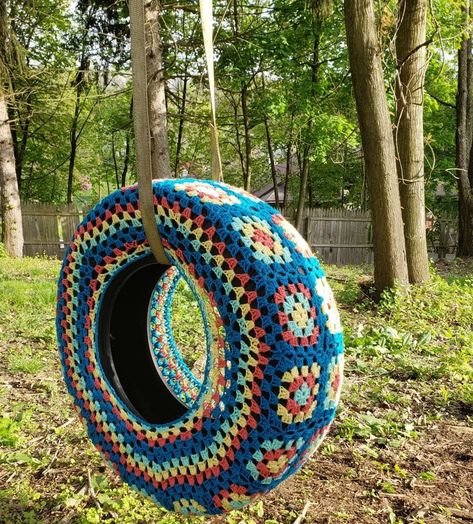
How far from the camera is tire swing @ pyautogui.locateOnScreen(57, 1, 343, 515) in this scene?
1.07 metres

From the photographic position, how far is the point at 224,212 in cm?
115

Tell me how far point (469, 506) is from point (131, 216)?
6.25ft

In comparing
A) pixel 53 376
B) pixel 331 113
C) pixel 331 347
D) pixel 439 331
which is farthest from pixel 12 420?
pixel 331 113

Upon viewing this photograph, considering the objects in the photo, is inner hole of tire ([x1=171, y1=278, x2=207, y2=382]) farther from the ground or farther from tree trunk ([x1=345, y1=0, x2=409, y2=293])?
tree trunk ([x1=345, y1=0, x2=409, y2=293])

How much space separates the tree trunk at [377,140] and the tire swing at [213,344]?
4194mm

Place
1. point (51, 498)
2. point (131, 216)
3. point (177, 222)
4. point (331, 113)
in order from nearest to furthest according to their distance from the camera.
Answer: point (177, 222), point (131, 216), point (51, 498), point (331, 113)

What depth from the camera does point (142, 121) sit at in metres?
1.14

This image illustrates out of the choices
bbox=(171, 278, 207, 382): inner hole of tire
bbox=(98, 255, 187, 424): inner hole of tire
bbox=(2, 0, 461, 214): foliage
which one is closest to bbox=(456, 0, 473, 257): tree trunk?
bbox=(2, 0, 461, 214): foliage

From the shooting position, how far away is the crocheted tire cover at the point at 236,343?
106 centimetres

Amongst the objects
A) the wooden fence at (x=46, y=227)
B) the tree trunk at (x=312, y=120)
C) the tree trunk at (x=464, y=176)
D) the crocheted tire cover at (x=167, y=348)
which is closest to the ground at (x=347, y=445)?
the crocheted tire cover at (x=167, y=348)

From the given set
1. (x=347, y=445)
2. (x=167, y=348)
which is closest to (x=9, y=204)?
(x=347, y=445)

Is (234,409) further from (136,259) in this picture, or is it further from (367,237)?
(367,237)

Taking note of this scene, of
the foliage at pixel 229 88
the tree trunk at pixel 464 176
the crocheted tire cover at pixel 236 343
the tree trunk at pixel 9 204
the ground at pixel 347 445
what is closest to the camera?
the crocheted tire cover at pixel 236 343

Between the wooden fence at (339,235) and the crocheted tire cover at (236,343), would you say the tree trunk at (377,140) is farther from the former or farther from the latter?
the wooden fence at (339,235)
